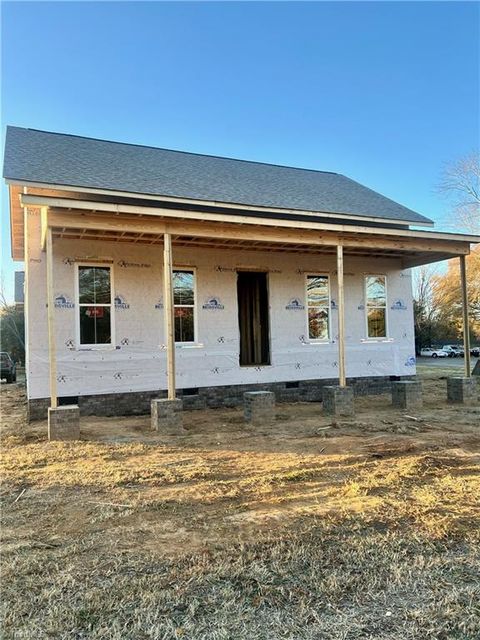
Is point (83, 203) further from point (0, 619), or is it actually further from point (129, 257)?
point (0, 619)

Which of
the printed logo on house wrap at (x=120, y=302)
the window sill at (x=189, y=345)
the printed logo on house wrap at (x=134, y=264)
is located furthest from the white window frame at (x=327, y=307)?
the printed logo on house wrap at (x=120, y=302)

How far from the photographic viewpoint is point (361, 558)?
318cm

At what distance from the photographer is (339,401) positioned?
936cm

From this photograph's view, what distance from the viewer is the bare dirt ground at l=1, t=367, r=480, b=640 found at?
2510 millimetres

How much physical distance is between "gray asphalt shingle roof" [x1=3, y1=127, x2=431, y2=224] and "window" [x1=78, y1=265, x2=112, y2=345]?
2.17 meters

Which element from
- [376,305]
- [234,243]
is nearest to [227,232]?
[234,243]

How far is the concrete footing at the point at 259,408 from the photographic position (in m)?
8.71

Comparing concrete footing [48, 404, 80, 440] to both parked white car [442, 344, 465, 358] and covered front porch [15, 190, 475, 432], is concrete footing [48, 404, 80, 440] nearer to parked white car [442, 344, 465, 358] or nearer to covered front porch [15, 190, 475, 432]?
covered front porch [15, 190, 475, 432]

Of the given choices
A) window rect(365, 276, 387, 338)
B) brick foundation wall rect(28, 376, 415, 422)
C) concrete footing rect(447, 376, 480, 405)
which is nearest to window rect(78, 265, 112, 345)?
brick foundation wall rect(28, 376, 415, 422)

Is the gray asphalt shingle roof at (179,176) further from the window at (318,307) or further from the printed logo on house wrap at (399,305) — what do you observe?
the printed logo on house wrap at (399,305)

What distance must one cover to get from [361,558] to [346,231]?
7.67m

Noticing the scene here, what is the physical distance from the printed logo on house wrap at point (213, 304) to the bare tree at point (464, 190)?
20726 mm

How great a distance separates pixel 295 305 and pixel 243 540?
897cm

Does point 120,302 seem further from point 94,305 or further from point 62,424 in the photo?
point 62,424
